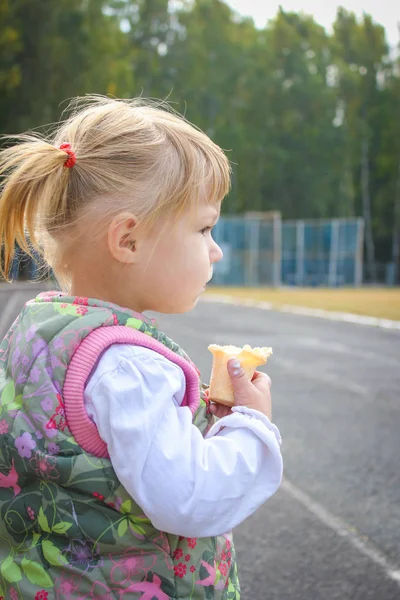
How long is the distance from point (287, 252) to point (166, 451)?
143 ft

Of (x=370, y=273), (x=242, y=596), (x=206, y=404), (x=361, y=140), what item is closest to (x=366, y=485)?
(x=242, y=596)

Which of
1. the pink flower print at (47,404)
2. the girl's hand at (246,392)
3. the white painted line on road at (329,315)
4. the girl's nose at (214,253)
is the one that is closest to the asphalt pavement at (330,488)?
the girl's hand at (246,392)

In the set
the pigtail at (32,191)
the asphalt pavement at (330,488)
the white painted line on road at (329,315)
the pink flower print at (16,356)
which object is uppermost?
the pigtail at (32,191)

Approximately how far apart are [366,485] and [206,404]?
3.65m

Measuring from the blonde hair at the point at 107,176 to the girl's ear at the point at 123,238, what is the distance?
0.02m

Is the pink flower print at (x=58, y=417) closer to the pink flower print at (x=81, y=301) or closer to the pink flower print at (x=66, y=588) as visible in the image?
the pink flower print at (x=81, y=301)

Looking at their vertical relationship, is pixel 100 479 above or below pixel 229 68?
below

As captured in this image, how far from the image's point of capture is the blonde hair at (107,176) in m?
1.92

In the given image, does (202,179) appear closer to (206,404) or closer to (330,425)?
(206,404)

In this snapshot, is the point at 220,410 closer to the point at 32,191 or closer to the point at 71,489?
the point at 71,489

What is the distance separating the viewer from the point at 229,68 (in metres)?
57.3

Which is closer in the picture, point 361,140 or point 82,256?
point 82,256

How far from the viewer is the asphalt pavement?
12.6 ft

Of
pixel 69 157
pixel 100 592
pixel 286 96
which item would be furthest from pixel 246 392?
pixel 286 96
